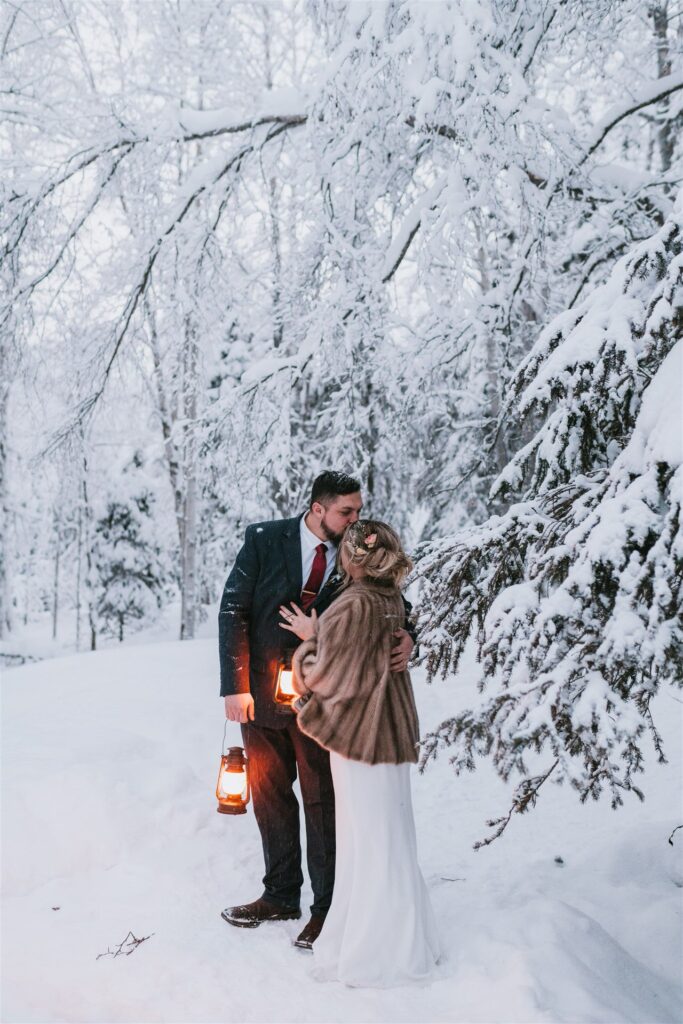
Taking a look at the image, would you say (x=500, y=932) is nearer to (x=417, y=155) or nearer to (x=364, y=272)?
(x=364, y=272)

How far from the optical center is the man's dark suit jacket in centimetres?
373

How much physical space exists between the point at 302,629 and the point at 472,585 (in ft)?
2.66

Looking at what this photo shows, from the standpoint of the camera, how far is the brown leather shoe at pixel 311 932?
3.48m

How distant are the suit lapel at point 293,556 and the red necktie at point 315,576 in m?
0.04

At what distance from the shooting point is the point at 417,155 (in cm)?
609

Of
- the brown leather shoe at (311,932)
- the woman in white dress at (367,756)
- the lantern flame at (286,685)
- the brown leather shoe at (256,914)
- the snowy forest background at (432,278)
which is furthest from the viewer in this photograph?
the brown leather shoe at (256,914)

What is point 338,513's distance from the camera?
3688 mm

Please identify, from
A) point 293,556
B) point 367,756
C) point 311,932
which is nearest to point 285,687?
point 367,756

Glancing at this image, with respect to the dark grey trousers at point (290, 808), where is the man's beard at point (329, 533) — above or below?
above

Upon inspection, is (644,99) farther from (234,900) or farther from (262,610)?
(234,900)

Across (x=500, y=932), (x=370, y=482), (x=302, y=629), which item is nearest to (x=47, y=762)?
(x=302, y=629)

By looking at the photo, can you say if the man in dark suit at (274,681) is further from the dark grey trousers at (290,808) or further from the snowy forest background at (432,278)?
the snowy forest background at (432,278)

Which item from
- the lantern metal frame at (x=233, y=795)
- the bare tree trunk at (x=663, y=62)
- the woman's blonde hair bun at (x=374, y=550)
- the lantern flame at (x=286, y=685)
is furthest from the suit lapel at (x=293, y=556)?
the bare tree trunk at (x=663, y=62)

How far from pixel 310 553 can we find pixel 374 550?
611 millimetres
